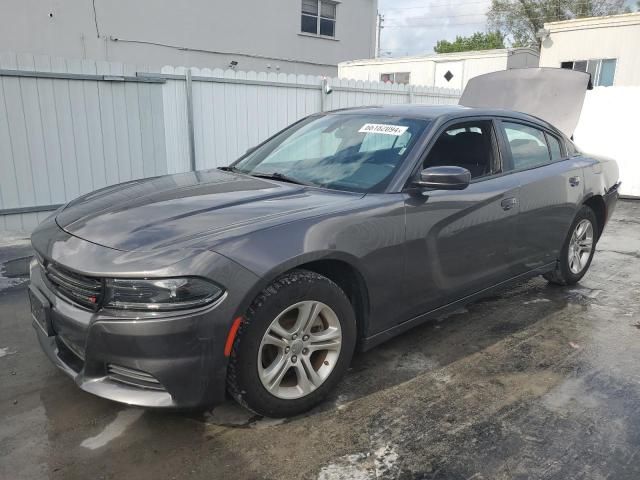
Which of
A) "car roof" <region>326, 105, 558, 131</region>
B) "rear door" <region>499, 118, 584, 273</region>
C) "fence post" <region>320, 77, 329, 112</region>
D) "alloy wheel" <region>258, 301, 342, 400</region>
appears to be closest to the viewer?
"alloy wheel" <region>258, 301, 342, 400</region>

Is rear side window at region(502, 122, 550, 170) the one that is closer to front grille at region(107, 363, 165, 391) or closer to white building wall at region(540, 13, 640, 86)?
front grille at region(107, 363, 165, 391)

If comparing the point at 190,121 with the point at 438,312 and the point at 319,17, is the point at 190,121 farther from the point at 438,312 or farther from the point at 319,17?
the point at 319,17

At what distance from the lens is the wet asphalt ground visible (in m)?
2.42

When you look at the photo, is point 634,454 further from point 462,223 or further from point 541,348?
point 462,223

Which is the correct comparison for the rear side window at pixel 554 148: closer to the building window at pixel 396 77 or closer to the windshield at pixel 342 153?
the windshield at pixel 342 153

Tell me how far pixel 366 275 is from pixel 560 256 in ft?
8.24

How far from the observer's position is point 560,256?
4617 mm

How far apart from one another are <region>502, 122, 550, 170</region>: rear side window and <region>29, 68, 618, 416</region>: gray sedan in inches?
0.7

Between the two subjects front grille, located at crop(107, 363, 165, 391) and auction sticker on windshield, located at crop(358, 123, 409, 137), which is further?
auction sticker on windshield, located at crop(358, 123, 409, 137)

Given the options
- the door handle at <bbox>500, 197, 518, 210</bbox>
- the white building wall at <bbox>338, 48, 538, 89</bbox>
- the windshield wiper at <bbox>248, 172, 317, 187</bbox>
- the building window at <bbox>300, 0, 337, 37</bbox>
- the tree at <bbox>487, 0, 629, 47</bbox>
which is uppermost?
the tree at <bbox>487, 0, 629, 47</bbox>

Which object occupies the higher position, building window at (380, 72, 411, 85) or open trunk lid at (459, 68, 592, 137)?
building window at (380, 72, 411, 85)

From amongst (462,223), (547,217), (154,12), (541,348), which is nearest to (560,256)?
(547,217)

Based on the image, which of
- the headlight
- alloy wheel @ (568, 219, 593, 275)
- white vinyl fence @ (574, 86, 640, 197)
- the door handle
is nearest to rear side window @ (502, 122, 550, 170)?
the door handle

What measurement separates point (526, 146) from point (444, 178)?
5.06 feet
